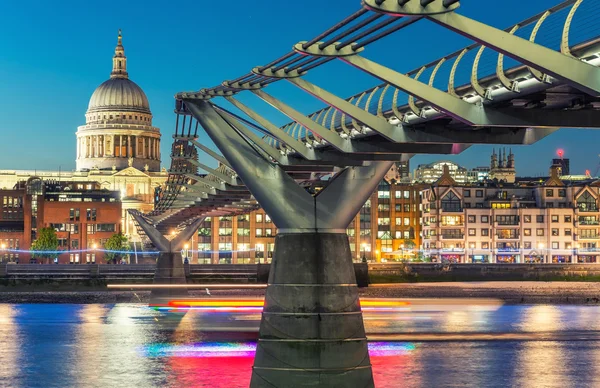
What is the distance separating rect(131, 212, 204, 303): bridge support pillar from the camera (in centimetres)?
9944

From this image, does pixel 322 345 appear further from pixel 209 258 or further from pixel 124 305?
pixel 209 258

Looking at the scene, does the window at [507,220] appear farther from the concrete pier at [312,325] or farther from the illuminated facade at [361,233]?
the concrete pier at [312,325]

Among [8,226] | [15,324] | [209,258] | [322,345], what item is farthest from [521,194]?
[322,345]

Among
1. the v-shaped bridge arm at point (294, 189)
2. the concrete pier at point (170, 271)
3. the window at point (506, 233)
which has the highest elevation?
the window at point (506, 233)

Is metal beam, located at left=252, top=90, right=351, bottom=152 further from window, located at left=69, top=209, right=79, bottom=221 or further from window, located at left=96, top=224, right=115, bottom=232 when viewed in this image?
window, located at left=96, top=224, right=115, bottom=232

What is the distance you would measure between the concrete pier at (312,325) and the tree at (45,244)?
13103cm

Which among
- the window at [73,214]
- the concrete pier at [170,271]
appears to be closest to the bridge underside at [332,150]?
the concrete pier at [170,271]

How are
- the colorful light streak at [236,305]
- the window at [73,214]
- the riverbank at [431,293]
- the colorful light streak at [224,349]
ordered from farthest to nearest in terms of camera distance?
1. the window at [73,214]
2. the riverbank at [431,293]
3. the colorful light streak at [236,305]
4. the colorful light streak at [224,349]

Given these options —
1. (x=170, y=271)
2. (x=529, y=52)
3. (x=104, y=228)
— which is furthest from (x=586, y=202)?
(x=529, y=52)

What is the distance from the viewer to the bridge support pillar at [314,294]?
104ft

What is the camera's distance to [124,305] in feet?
305

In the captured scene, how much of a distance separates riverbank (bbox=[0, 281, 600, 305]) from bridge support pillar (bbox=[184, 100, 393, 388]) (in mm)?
67091

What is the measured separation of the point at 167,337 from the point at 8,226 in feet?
395

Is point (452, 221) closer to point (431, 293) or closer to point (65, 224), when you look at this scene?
point (431, 293)
